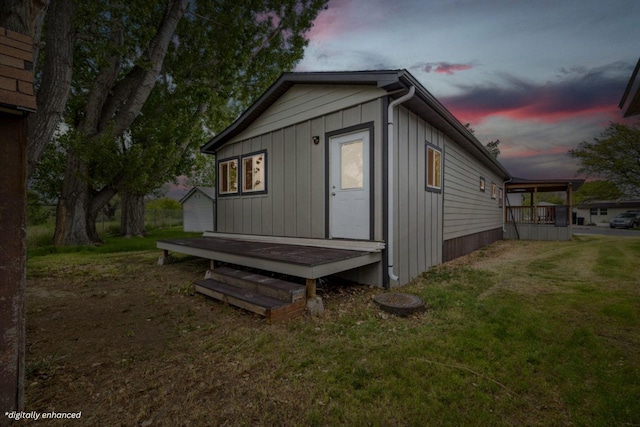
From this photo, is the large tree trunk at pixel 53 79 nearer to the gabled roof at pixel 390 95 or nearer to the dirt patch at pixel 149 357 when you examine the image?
the gabled roof at pixel 390 95

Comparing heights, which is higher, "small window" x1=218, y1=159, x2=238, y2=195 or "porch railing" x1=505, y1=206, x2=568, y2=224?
"small window" x1=218, y1=159, x2=238, y2=195

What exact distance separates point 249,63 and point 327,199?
10.6 m

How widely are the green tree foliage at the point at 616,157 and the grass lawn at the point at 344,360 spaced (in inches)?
729

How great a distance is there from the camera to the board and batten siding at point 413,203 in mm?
4609

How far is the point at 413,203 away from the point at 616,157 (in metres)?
20.2

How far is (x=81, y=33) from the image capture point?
7125 millimetres

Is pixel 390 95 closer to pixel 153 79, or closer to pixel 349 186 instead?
pixel 349 186

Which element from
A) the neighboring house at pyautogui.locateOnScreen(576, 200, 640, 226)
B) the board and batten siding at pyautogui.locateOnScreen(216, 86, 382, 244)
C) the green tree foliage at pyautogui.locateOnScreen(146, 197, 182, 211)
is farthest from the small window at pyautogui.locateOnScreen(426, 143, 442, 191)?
the neighboring house at pyautogui.locateOnScreen(576, 200, 640, 226)

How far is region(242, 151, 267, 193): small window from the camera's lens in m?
6.43

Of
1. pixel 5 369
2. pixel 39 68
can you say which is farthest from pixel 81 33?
pixel 5 369

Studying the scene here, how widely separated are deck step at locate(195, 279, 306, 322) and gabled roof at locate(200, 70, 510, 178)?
334 centimetres

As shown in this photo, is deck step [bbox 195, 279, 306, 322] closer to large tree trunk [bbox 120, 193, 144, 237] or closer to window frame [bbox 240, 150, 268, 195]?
window frame [bbox 240, 150, 268, 195]

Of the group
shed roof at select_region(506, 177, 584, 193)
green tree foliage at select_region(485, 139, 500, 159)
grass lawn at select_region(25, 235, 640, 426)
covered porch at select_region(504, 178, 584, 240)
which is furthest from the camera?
green tree foliage at select_region(485, 139, 500, 159)

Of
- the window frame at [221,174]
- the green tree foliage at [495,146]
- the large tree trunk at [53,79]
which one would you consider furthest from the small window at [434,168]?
the green tree foliage at [495,146]
